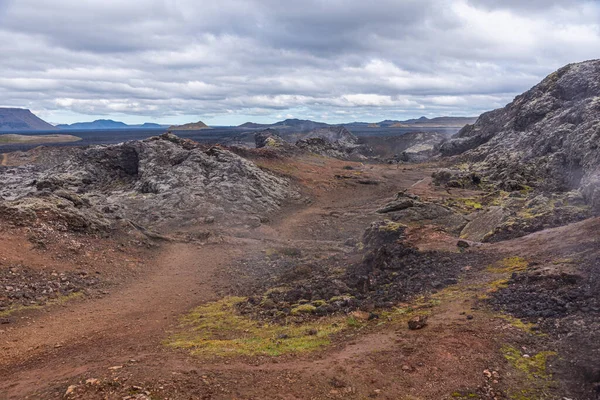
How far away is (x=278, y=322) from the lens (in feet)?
56.1

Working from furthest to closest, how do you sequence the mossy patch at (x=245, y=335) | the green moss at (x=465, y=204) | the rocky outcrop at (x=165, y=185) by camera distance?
the rocky outcrop at (x=165, y=185)
the green moss at (x=465, y=204)
the mossy patch at (x=245, y=335)

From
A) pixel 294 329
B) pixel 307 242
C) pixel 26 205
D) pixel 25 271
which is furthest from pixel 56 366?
pixel 307 242

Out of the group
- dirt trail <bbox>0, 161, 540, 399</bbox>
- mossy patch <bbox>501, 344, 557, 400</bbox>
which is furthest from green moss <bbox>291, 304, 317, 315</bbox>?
mossy patch <bbox>501, 344, 557, 400</bbox>

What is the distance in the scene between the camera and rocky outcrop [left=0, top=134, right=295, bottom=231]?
41.6 metres

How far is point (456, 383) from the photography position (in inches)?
416

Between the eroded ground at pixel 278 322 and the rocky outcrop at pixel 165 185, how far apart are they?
8448mm

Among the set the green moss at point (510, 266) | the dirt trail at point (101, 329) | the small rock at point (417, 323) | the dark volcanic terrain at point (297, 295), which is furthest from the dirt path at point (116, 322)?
the green moss at point (510, 266)

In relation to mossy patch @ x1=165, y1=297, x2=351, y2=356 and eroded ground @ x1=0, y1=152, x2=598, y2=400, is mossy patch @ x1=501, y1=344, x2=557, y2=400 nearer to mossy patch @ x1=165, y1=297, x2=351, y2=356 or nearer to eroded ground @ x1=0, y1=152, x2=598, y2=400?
eroded ground @ x1=0, y1=152, x2=598, y2=400

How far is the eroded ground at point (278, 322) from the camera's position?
10.7 metres

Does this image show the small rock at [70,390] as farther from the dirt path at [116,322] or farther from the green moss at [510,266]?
the green moss at [510,266]

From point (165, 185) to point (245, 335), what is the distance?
3373cm

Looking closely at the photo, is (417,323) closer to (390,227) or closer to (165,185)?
(390,227)

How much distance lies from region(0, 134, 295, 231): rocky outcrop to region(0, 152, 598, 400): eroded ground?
8.45 meters

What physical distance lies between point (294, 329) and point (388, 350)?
4.25 metres
